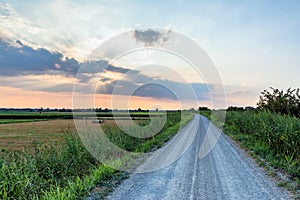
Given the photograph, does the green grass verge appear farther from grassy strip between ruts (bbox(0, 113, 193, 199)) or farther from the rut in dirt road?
grassy strip between ruts (bbox(0, 113, 193, 199))

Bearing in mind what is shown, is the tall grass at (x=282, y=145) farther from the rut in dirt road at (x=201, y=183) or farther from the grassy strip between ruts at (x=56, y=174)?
the grassy strip between ruts at (x=56, y=174)

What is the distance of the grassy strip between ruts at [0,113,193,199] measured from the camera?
5605 mm

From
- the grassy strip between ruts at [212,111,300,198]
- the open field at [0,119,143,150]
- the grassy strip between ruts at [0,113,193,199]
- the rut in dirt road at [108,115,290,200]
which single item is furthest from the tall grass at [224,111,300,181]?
the open field at [0,119,143,150]

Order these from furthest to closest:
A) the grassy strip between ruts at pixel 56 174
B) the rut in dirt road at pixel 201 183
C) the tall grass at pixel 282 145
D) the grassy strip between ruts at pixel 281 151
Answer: the tall grass at pixel 282 145, the grassy strip between ruts at pixel 281 151, the rut in dirt road at pixel 201 183, the grassy strip between ruts at pixel 56 174

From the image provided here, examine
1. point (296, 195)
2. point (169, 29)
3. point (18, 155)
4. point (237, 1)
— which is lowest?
point (296, 195)

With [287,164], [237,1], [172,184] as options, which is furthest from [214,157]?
[237,1]

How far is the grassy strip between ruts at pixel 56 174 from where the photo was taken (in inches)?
221

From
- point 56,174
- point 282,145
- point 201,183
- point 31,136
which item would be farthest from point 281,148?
point 31,136

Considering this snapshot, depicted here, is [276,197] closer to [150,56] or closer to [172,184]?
[172,184]

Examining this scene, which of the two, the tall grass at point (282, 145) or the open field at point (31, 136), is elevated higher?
the tall grass at point (282, 145)

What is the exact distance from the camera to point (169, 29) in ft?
52.1

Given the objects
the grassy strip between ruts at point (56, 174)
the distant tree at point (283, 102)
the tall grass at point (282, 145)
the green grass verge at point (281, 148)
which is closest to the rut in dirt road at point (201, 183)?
the grassy strip between ruts at point (56, 174)

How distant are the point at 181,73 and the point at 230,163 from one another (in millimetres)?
8339

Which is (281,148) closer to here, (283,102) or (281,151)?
(281,151)
